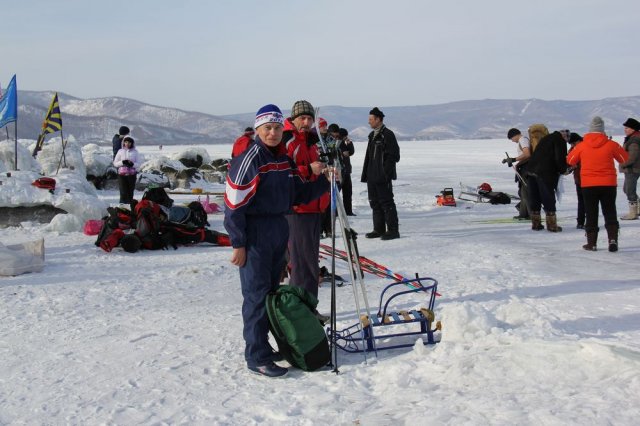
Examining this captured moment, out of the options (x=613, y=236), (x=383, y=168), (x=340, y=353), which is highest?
(x=383, y=168)

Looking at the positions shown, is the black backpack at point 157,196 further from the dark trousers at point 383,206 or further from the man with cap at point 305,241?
the man with cap at point 305,241

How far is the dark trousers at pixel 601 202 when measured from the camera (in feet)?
25.5

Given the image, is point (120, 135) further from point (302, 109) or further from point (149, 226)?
point (302, 109)

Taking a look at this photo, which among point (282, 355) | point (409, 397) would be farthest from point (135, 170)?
point (409, 397)

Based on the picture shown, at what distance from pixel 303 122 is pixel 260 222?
1548 millimetres

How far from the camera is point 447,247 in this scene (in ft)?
28.0

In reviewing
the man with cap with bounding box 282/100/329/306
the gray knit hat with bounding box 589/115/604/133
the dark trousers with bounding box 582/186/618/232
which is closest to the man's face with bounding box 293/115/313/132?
the man with cap with bounding box 282/100/329/306

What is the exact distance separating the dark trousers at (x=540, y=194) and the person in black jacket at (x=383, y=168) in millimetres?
2342

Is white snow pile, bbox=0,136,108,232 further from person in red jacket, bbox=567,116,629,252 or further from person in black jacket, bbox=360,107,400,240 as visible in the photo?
person in red jacket, bbox=567,116,629,252

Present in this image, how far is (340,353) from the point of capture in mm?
4145

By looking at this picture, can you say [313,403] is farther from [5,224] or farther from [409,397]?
[5,224]

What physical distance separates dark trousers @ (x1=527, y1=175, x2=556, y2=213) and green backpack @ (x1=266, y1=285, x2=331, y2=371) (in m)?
6.75

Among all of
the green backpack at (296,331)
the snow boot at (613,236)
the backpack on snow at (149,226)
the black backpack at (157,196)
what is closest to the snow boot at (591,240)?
the snow boot at (613,236)

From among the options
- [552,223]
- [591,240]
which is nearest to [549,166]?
[552,223]
